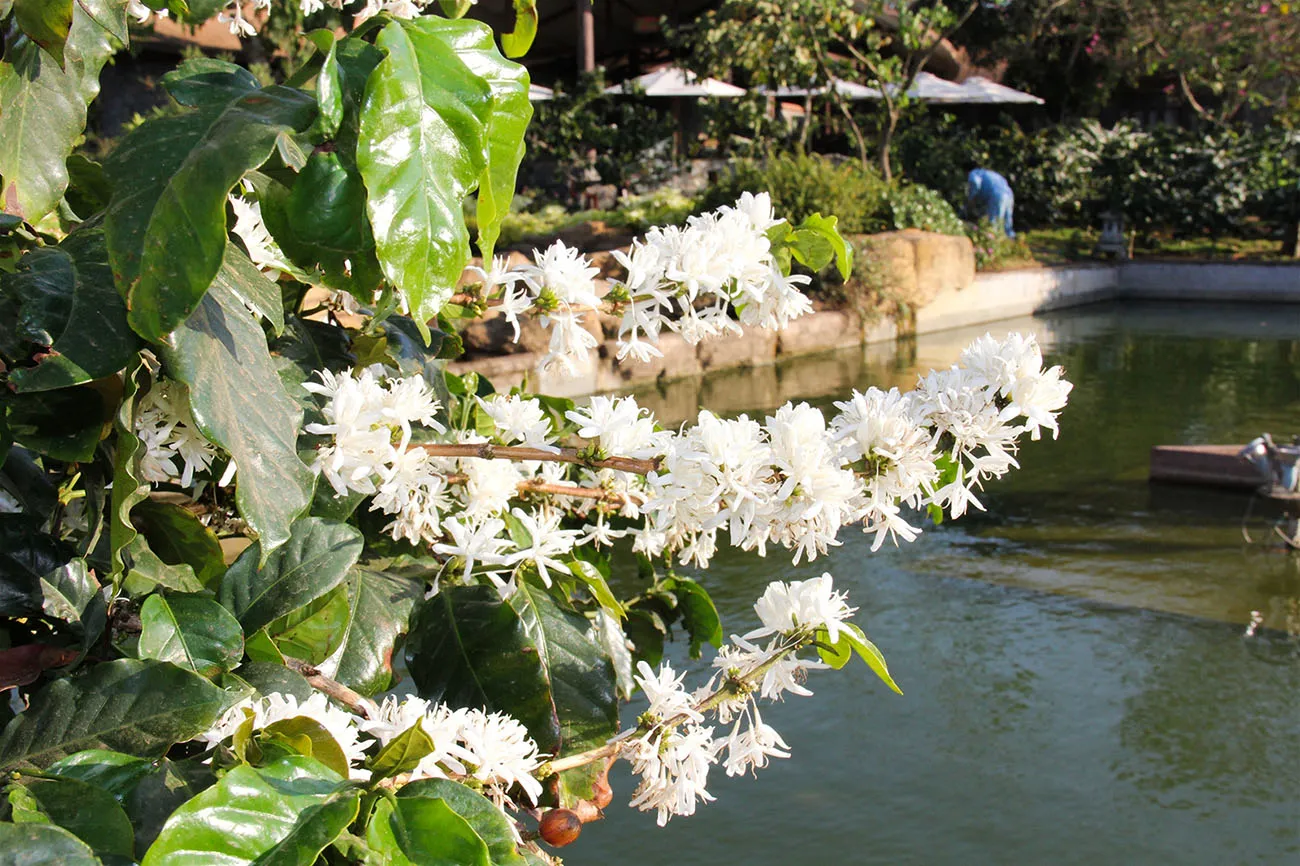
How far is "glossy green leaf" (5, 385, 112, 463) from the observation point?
100 cm

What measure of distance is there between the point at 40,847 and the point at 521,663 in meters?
0.68

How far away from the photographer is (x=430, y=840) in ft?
2.61

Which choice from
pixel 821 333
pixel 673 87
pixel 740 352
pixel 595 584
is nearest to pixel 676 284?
pixel 595 584

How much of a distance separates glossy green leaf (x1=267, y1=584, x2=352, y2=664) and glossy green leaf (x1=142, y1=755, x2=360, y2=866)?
→ 1.57ft

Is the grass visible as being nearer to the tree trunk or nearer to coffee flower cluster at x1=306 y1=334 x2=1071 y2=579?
the tree trunk

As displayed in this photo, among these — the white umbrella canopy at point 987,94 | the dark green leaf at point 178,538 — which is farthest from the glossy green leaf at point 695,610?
the white umbrella canopy at point 987,94

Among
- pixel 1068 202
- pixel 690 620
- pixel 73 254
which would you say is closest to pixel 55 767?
pixel 73 254

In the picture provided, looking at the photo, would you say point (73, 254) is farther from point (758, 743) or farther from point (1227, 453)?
point (1227, 453)

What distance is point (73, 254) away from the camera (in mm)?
942

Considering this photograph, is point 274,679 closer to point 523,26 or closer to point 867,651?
point 867,651

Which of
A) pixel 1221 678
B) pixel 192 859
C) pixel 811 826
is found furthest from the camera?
pixel 1221 678

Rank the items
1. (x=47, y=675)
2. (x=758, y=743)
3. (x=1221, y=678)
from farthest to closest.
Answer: (x=1221, y=678), (x=758, y=743), (x=47, y=675)

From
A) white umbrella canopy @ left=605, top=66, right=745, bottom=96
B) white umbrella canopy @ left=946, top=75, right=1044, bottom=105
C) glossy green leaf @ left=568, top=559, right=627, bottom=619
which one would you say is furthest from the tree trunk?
glossy green leaf @ left=568, top=559, right=627, bottom=619

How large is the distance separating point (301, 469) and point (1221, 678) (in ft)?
13.6
